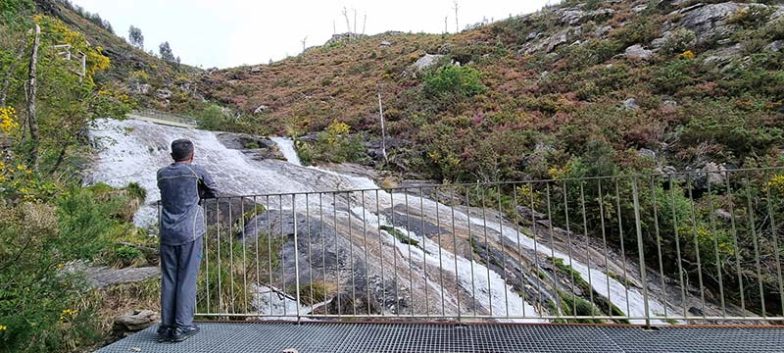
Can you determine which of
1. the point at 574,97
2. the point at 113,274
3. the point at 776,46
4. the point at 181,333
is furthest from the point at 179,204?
the point at 776,46

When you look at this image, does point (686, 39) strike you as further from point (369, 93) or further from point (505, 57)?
point (369, 93)

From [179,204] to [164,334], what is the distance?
0.99m

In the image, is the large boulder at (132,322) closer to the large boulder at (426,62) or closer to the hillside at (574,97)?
the hillside at (574,97)

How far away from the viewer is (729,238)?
7820 millimetres

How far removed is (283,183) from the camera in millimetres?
11680

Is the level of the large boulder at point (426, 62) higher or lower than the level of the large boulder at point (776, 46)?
higher

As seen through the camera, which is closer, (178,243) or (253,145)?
(178,243)

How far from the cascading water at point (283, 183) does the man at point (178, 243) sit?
3.11 m

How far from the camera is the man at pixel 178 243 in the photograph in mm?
3059

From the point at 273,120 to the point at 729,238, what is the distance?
66.9ft

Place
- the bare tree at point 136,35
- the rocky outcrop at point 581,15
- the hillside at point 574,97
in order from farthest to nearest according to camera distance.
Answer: the bare tree at point 136,35, the rocky outcrop at point 581,15, the hillside at point 574,97

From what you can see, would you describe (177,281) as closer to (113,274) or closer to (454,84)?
(113,274)

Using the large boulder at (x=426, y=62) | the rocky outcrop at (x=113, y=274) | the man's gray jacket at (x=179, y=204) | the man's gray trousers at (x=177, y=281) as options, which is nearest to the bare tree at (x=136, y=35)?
the large boulder at (x=426, y=62)

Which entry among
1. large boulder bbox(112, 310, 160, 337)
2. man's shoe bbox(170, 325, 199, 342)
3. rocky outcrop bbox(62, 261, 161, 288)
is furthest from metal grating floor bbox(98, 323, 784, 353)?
rocky outcrop bbox(62, 261, 161, 288)
